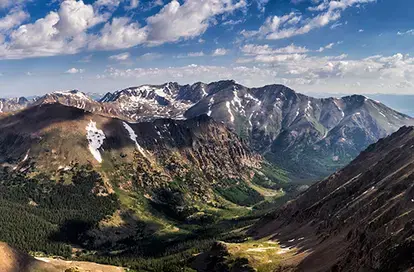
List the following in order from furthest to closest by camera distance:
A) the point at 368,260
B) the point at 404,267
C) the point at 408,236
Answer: the point at 368,260
the point at 408,236
the point at 404,267

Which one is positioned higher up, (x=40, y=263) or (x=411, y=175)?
(x=411, y=175)

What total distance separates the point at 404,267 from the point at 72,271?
145m

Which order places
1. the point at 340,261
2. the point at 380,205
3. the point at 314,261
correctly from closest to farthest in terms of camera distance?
1. the point at 340,261
2. the point at 314,261
3. the point at 380,205

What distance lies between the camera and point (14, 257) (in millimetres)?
184875

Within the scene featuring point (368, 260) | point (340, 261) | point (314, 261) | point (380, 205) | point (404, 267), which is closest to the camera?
point (404, 267)

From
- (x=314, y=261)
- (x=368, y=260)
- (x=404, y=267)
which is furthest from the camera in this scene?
(x=314, y=261)

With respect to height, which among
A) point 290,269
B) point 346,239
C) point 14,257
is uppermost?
point 14,257

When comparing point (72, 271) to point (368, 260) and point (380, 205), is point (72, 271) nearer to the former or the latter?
point (368, 260)

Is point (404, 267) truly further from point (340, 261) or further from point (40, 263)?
point (40, 263)

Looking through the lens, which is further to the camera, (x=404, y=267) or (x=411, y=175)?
(x=411, y=175)

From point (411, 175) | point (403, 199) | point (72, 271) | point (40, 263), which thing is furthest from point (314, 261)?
point (40, 263)

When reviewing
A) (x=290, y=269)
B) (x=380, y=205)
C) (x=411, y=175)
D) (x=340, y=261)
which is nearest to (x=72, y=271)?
(x=290, y=269)

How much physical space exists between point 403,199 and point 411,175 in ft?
119

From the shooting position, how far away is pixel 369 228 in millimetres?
162125
